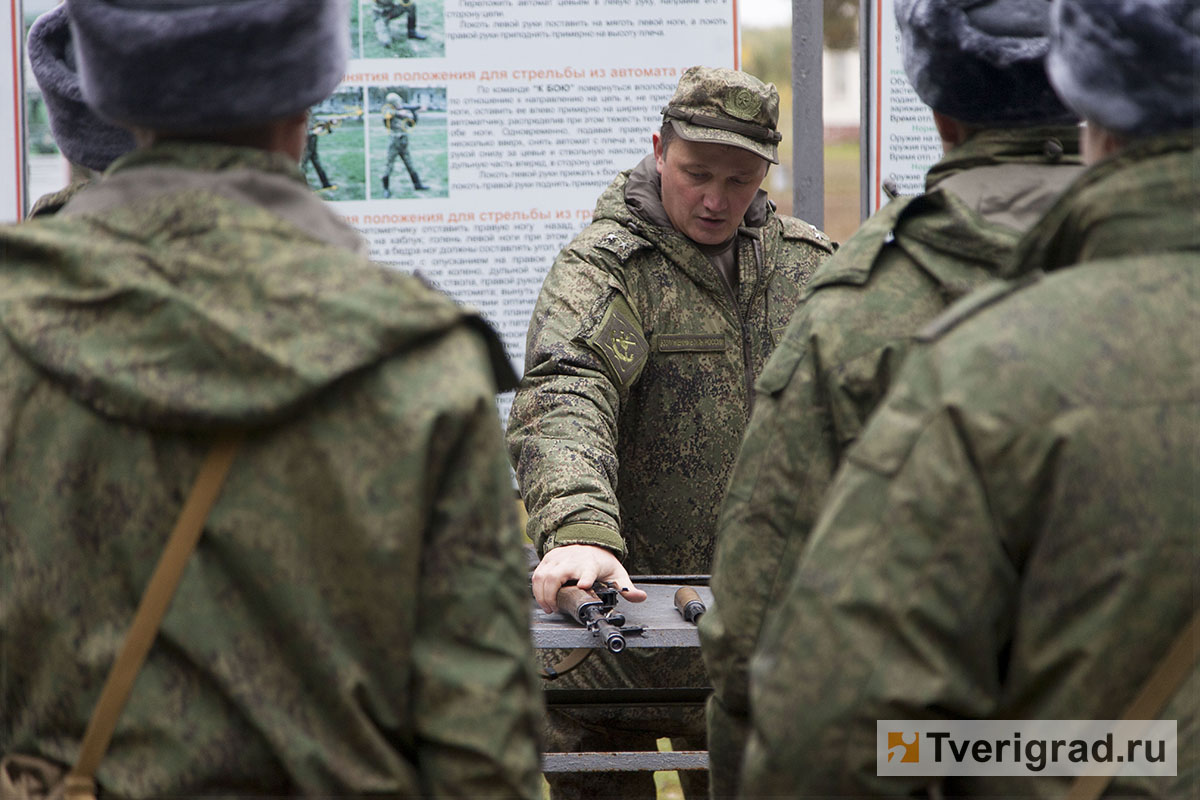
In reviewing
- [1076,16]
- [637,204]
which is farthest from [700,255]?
[1076,16]

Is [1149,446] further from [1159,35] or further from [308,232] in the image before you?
[308,232]

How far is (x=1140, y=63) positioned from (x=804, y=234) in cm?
260

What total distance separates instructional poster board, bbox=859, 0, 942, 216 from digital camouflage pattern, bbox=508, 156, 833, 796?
0.64m

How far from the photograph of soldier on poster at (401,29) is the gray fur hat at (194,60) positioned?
2.71 meters

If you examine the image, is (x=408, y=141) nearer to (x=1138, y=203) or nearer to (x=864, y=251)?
(x=864, y=251)

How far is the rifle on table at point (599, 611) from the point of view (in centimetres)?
282

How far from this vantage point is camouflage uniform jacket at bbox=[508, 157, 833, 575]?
12.4 feet

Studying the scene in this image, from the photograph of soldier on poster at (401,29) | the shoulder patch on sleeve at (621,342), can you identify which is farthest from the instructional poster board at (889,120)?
the photograph of soldier on poster at (401,29)

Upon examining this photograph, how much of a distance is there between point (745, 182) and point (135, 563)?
273cm

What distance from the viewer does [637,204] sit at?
400 centimetres

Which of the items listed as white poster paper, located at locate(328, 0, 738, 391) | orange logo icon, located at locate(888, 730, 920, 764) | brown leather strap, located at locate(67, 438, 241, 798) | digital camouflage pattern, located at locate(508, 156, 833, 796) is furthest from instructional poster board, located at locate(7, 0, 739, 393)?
orange logo icon, located at locate(888, 730, 920, 764)

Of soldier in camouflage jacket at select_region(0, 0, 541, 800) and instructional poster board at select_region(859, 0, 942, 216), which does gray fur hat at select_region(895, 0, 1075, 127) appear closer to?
soldier in camouflage jacket at select_region(0, 0, 541, 800)

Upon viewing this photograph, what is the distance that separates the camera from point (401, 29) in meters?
4.30

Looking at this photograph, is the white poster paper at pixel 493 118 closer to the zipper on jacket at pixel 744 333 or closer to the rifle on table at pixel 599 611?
the zipper on jacket at pixel 744 333
